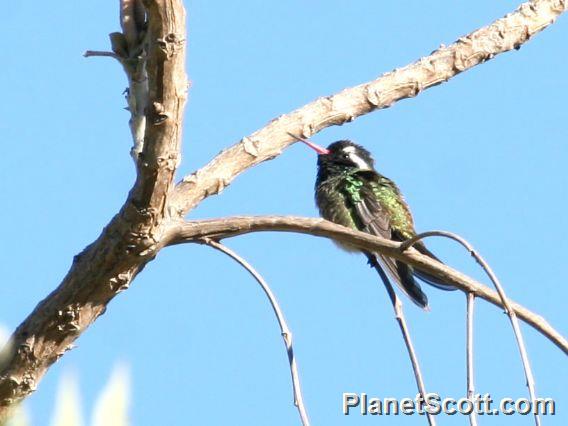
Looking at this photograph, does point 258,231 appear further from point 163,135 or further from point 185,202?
point 163,135

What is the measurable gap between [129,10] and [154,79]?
25.6 inches

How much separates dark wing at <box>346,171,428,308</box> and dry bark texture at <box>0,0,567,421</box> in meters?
3.34

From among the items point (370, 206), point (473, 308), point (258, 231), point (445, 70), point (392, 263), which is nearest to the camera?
point (473, 308)

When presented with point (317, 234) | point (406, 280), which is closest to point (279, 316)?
point (317, 234)

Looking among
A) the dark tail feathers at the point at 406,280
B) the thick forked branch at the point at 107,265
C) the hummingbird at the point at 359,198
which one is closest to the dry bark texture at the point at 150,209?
the thick forked branch at the point at 107,265

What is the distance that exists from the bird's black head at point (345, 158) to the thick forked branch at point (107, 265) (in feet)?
16.9

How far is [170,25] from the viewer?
2.44m

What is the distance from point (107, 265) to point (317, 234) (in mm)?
694

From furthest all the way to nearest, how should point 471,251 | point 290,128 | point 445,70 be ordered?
point 445,70, point 290,128, point 471,251

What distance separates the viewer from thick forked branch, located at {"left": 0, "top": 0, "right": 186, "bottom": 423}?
2.66 m

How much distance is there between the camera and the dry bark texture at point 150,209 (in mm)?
2572

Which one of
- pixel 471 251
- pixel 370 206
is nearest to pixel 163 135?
pixel 471 251

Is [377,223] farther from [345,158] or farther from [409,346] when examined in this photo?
[409,346]

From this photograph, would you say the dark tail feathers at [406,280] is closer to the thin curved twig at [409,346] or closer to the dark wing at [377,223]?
the dark wing at [377,223]
